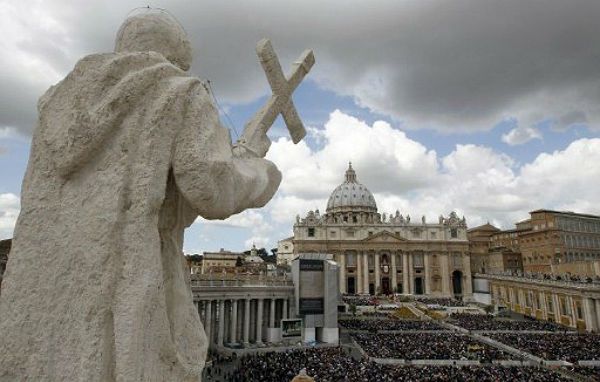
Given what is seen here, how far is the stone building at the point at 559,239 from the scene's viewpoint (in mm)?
70000

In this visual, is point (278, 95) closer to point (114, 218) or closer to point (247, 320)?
point (114, 218)

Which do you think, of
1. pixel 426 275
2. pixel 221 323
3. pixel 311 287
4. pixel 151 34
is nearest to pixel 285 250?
pixel 426 275

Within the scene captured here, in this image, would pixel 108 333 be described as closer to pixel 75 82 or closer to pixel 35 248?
pixel 35 248

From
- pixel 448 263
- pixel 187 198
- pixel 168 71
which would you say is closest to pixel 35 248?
pixel 187 198

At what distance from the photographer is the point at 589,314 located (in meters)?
40.4

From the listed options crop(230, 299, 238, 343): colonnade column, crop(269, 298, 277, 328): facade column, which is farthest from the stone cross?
crop(269, 298, 277, 328): facade column

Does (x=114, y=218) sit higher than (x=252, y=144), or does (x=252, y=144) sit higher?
(x=252, y=144)

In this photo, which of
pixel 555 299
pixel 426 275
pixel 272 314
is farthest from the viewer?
pixel 426 275

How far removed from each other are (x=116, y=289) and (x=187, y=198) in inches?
25.3

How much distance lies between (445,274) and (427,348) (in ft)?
203

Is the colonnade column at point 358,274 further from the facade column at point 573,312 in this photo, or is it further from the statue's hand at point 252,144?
the statue's hand at point 252,144

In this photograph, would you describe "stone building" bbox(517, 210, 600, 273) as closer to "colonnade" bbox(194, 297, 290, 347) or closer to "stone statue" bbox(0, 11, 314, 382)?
"colonnade" bbox(194, 297, 290, 347)

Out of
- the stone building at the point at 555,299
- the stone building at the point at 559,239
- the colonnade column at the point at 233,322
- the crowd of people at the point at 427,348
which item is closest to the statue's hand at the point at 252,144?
the crowd of people at the point at 427,348

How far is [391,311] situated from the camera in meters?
53.9
